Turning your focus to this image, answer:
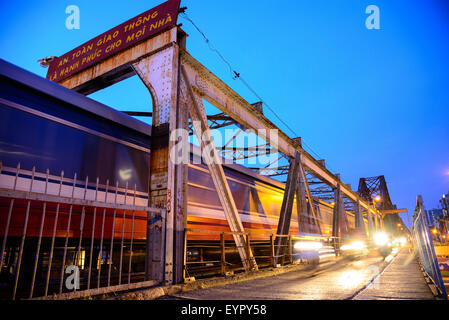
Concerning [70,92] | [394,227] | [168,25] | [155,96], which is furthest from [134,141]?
[394,227]

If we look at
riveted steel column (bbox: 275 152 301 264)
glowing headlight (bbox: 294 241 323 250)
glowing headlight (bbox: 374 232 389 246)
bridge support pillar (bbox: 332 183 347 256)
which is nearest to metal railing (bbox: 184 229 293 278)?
riveted steel column (bbox: 275 152 301 264)

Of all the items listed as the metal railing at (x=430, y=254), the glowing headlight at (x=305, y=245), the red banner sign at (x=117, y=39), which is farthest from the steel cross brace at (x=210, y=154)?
the glowing headlight at (x=305, y=245)

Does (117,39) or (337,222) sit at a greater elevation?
(117,39)

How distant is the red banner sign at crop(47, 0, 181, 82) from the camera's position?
5.25m

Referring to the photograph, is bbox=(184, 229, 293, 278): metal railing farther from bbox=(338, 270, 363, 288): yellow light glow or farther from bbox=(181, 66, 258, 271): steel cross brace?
bbox=(338, 270, 363, 288): yellow light glow

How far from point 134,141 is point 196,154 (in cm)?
175

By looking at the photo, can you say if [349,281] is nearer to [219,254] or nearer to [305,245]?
[219,254]

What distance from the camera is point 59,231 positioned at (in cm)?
367

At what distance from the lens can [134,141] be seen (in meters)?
5.12

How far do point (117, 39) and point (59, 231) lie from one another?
4324mm

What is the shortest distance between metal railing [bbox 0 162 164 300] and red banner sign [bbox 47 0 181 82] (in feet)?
10.7

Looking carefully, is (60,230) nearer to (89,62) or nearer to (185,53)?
(185,53)

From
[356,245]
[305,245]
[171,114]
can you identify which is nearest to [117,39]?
[171,114]

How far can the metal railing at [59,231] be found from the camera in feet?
9.84
